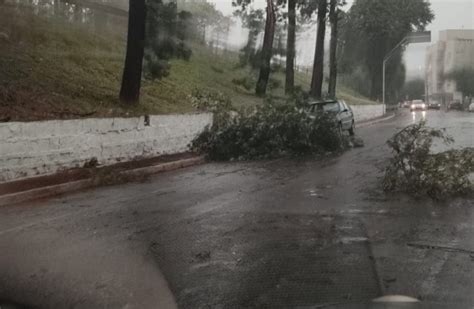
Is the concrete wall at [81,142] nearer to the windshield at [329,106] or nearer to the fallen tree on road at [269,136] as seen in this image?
the fallen tree on road at [269,136]

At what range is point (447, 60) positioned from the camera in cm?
4716

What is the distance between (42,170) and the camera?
11664 millimetres

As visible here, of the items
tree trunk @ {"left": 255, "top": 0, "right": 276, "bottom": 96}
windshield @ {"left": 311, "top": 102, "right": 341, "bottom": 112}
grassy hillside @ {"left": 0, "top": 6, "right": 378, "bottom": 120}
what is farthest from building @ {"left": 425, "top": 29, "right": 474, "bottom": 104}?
windshield @ {"left": 311, "top": 102, "right": 341, "bottom": 112}

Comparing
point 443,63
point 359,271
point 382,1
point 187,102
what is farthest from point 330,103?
point 382,1

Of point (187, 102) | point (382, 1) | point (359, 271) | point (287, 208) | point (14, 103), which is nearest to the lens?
point (359, 271)

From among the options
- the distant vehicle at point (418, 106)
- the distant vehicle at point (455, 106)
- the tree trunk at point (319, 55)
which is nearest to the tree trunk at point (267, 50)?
the tree trunk at point (319, 55)

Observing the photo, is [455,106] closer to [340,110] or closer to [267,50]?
[267,50]

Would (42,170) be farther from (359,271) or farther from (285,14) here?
(285,14)

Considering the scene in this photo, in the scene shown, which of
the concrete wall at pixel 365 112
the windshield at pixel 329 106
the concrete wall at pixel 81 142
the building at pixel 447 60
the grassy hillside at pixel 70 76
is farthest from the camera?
the building at pixel 447 60

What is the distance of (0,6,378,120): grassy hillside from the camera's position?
13.4 m

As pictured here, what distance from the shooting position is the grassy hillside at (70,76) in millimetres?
13391

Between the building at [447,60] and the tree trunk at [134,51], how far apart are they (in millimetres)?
28273

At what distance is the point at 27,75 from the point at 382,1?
46.7m

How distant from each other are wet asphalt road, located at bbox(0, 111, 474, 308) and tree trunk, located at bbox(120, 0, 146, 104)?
5956 mm
